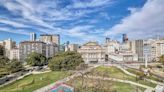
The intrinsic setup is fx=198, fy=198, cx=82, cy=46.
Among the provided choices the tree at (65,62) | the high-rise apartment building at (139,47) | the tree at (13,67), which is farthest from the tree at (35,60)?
the high-rise apartment building at (139,47)

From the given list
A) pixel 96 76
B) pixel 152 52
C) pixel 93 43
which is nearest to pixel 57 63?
pixel 96 76

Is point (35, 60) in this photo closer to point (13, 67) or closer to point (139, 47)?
point (13, 67)

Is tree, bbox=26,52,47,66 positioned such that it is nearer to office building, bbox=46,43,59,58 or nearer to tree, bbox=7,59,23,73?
tree, bbox=7,59,23,73

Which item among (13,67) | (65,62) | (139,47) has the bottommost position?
(13,67)

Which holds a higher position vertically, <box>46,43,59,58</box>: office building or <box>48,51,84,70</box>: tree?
<box>46,43,59,58</box>: office building

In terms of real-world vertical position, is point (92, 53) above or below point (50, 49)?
below

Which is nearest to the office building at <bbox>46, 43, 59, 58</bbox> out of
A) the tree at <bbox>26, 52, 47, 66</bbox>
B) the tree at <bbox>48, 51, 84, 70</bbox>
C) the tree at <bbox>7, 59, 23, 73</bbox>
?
the tree at <bbox>26, 52, 47, 66</bbox>

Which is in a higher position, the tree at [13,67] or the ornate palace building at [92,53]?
the ornate palace building at [92,53]

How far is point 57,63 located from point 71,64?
4370 mm

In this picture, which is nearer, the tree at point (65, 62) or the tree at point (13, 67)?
the tree at point (13, 67)

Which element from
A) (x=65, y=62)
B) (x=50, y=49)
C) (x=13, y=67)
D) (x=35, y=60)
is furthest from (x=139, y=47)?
(x=13, y=67)

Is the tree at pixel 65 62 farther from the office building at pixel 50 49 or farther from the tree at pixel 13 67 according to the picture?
the office building at pixel 50 49

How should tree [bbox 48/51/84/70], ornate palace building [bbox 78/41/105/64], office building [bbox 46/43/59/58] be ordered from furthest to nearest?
office building [bbox 46/43/59/58], ornate palace building [bbox 78/41/105/64], tree [bbox 48/51/84/70]

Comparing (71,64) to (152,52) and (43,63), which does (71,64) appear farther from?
Answer: (152,52)
